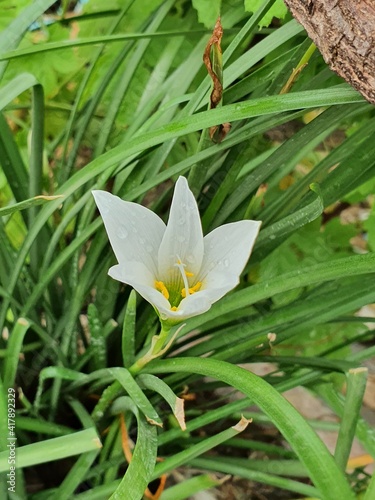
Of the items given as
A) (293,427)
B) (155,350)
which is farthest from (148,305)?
(293,427)

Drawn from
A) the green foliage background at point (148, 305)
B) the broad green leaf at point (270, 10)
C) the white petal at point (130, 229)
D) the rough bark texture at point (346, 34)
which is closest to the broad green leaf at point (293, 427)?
the green foliage background at point (148, 305)

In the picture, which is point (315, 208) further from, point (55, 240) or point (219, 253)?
point (55, 240)

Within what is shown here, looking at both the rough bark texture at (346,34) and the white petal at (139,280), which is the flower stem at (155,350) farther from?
the rough bark texture at (346,34)

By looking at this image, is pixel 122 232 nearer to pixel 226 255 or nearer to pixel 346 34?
pixel 226 255

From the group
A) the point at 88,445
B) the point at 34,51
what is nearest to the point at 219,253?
the point at 88,445

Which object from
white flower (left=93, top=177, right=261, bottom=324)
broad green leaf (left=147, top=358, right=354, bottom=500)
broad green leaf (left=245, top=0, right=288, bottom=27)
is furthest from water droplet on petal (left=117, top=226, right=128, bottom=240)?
broad green leaf (left=245, top=0, right=288, bottom=27)

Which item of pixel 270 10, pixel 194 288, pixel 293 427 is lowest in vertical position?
pixel 293 427

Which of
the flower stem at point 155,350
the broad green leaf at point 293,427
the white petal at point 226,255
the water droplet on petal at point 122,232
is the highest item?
the water droplet on petal at point 122,232
